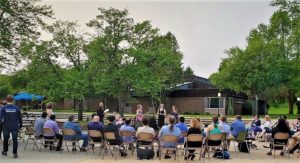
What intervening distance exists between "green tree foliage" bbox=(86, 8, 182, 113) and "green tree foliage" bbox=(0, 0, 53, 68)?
9.73 meters

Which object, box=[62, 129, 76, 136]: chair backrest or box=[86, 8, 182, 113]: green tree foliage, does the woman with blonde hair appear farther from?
box=[86, 8, 182, 113]: green tree foliage

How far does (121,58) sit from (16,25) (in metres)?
12.1

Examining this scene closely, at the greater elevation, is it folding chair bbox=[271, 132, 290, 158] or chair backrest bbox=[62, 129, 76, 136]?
chair backrest bbox=[62, 129, 76, 136]

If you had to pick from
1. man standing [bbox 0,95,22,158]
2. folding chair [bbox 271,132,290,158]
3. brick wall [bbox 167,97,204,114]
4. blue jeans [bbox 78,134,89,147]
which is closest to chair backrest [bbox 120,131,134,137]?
blue jeans [bbox 78,134,89,147]

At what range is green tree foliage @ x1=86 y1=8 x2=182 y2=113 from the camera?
94.2 ft

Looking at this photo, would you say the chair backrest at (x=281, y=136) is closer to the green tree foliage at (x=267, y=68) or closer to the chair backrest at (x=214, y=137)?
the chair backrest at (x=214, y=137)

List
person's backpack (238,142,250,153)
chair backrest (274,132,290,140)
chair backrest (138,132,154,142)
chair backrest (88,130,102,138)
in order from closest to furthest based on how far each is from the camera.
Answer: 1. chair backrest (138,132,154,142)
2. chair backrest (88,130,102,138)
3. chair backrest (274,132,290,140)
4. person's backpack (238,142,250,153)

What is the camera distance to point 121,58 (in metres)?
29.9

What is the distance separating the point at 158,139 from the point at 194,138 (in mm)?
1228

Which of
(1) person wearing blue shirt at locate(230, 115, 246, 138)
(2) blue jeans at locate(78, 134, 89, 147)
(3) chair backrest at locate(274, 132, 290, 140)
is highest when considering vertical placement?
(1) person wearing blue shirt at locate(230, 115, 246, 138)

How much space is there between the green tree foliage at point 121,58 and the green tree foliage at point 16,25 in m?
9.73

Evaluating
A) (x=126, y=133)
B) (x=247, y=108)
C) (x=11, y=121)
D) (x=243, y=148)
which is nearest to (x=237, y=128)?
(x=243, y=148)

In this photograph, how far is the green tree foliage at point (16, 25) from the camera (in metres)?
17.9

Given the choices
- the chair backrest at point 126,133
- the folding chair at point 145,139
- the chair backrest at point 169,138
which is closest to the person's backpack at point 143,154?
the folding chair at point 145,139
